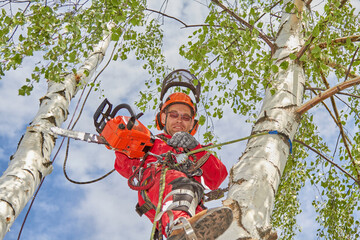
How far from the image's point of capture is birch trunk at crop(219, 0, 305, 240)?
6.33 ft

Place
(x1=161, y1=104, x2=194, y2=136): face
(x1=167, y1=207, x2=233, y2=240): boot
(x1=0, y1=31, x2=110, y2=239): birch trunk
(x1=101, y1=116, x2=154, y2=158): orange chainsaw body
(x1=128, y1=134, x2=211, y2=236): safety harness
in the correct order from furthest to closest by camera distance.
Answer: (x1=161, y1=104, x2=194, y2=136): face → (x1=0, y1=31, x2=110, y2=239): birch trunk → (x1=101, y1=116, x2=154, y2=158): orange chainsaw body → (x1=128, y1=134, x2=211, y2=236): safety harness → (x1=167, y1=207, x2=233, y2=240): boot

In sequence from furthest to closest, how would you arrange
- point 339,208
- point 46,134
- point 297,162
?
point 297,162 < point 339,208 < point 46,134

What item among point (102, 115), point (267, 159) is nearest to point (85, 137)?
point (102, 115)

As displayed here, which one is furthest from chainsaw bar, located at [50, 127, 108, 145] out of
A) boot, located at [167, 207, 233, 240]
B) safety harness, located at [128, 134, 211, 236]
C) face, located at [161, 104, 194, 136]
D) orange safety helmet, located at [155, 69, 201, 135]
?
boot, located at [167, 207, 233, 240]

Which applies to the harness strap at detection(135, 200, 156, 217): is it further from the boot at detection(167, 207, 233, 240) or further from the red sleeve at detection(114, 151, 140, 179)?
→ the boot at detection(167, 207, 233, 240)

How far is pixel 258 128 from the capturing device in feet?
8.49

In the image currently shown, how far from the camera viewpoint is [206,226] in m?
1.95

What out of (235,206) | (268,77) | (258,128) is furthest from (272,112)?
(235,206)

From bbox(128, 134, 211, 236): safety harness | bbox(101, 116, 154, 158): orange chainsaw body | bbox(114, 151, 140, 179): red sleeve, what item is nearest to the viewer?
bbox(128, 134, 211, 236): safety harness

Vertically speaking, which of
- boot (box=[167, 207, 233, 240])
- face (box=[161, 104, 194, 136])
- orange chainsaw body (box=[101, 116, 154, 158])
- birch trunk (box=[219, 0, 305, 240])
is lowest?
boot (box=[167, 207, 233, 240])

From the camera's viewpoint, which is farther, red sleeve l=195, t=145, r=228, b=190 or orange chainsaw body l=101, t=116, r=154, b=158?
red sleeve l=195, t=145, r=228, b=190

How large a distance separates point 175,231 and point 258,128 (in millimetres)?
985

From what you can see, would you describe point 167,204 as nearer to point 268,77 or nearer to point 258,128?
point 258,128

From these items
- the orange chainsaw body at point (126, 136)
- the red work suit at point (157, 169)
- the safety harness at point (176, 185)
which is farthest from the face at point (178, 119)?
the orange chainsaw body at point (126, 136)
